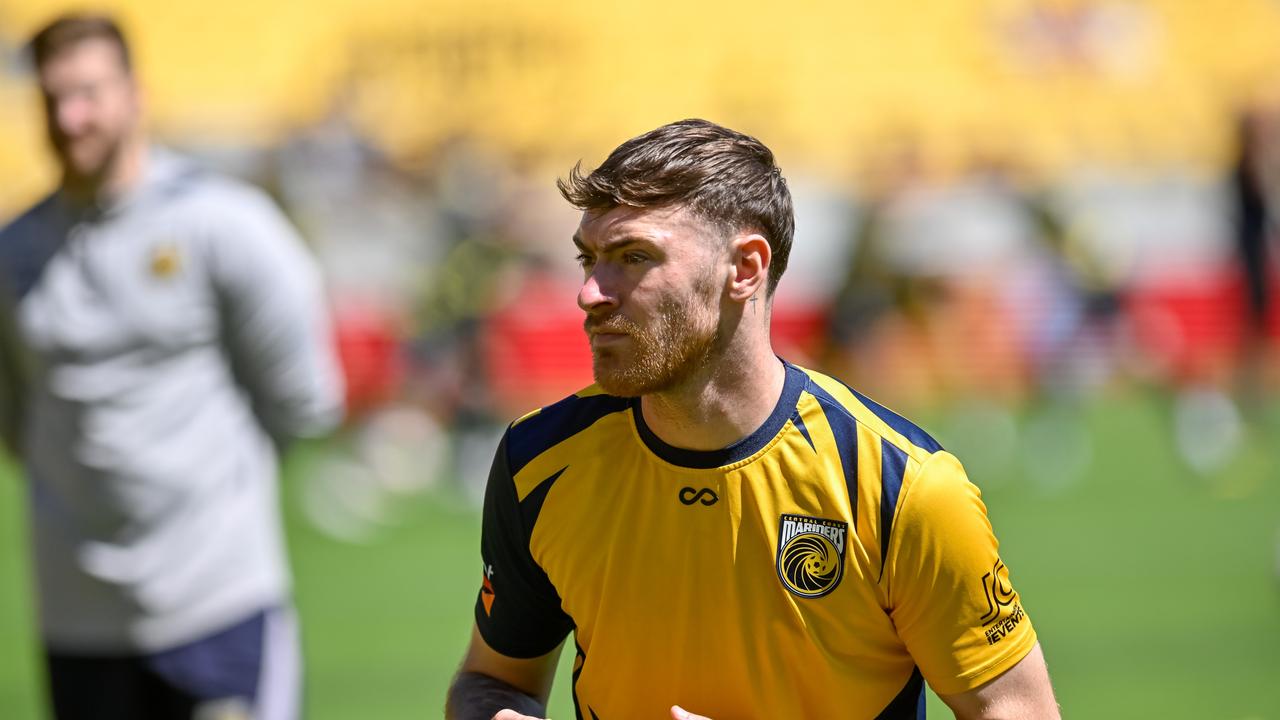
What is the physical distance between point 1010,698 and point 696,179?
1.18m

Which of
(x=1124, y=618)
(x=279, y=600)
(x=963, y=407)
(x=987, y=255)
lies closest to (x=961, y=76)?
(x=987, y=255)

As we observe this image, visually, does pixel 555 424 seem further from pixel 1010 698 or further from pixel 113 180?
pixel 113 180

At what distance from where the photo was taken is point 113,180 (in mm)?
4816

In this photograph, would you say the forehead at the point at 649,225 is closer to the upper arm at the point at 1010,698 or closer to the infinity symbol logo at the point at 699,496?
the infinity symbol logo at the point at 699,496

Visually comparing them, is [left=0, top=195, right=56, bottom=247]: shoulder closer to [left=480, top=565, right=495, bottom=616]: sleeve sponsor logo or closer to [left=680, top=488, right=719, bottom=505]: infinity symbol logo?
[left=480, top=565, right=495, bottom=616]: sleeve sponsor logo

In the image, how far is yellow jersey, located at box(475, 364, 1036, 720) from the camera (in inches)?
118

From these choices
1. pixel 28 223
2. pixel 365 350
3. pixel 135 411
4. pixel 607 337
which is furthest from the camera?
pixel 365 350

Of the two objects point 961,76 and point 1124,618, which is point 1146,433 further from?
point 961,76

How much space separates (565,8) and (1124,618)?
62.5 ft

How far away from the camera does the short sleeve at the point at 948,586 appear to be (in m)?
2.97

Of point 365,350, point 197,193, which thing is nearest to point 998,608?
point 197,193

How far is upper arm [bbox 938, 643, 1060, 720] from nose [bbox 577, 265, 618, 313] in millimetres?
1008

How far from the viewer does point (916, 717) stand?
321 cm

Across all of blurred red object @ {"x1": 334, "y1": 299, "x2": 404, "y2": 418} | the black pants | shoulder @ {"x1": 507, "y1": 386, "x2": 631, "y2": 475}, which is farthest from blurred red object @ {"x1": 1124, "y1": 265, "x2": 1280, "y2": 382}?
shoulder @ {"x1": 507, "y1": 386, "x2": 631, "y2": 475}
